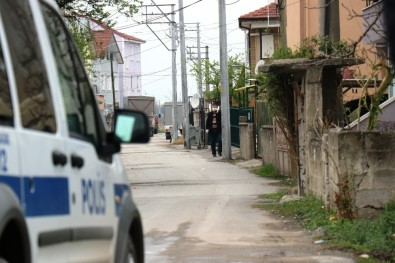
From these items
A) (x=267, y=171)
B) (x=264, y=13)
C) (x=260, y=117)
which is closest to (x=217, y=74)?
(x=264, y=13)

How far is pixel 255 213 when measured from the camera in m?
13.8

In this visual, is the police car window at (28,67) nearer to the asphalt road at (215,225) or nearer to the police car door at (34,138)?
the police car door at (34,138)

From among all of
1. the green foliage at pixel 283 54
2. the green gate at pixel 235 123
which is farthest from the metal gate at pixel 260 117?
the green foliage at pixel 283 54

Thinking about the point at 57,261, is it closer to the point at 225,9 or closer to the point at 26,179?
the point at 26,179

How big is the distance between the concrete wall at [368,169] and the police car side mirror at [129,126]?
20.8ft

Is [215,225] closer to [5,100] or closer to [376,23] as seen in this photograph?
[376,23]

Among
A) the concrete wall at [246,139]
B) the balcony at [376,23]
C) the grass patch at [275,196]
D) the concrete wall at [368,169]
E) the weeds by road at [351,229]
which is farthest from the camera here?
the concrete wall at [246,139]

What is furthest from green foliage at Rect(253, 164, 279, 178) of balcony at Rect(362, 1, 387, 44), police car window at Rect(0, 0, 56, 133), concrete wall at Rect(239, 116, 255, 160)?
police car window at Rect(0, 0, 56, 133)

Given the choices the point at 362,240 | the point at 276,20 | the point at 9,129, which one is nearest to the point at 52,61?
the point at 9,129

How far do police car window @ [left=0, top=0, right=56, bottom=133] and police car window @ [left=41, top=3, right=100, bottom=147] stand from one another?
368 mm

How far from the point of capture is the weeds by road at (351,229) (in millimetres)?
9492

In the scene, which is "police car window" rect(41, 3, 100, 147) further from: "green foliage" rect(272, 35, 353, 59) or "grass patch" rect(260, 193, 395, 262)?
"green foliage" rect(272, 35, 353, 59)

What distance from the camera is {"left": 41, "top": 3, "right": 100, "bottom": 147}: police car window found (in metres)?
4.91

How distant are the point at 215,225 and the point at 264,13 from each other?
111ft
